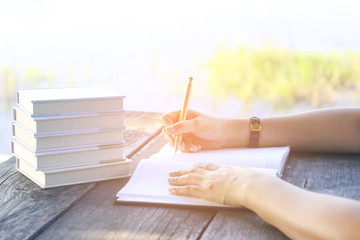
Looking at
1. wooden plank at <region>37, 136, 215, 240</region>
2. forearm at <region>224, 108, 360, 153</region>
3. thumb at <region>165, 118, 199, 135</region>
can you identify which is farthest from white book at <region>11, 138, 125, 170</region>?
forearm at <region>224, 108, 360, 153</region>

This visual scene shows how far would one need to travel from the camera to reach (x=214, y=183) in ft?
3.38

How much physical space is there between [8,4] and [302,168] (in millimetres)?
3221

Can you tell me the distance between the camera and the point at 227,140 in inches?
58.4

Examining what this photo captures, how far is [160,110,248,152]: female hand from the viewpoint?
1.42 meters

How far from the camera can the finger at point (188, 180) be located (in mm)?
1063

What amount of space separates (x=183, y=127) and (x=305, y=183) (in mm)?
391

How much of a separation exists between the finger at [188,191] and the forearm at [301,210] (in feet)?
0.33

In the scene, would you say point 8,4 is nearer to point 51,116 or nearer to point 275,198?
point 51,116

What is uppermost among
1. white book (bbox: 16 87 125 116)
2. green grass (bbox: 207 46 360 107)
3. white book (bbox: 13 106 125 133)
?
white book (bbox: 16 87 125 116)

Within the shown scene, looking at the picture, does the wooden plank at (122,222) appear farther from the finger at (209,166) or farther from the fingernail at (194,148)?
the fingernail at (194,148)

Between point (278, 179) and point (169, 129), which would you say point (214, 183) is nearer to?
point (278, 179)

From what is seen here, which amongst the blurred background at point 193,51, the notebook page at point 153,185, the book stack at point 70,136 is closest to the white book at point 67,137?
the book stack at point 70,136

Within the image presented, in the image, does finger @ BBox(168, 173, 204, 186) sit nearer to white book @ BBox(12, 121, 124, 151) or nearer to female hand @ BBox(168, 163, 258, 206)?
female hand @ BBox(168, 163, 258, 206)

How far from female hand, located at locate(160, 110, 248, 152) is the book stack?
0.26 meters
